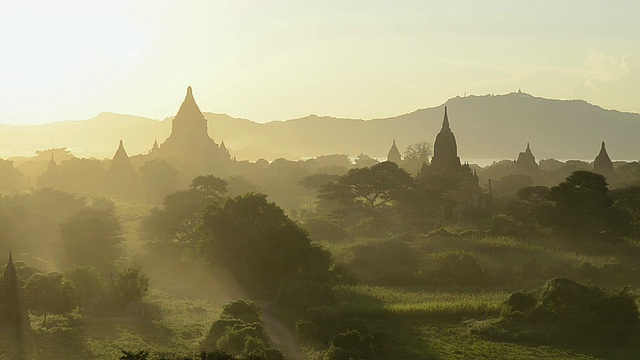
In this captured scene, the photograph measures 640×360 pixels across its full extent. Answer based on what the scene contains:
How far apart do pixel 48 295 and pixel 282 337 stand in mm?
10564

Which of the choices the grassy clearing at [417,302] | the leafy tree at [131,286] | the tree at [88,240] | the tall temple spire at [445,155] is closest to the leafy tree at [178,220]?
the tree at [88,240]

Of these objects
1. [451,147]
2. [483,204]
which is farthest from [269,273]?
[451,147]

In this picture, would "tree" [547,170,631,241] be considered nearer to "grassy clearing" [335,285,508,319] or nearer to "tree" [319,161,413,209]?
"tree" [319,161,413,209]

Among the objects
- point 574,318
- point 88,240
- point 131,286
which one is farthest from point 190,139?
point 574,318

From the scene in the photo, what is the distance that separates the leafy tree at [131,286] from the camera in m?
33.6

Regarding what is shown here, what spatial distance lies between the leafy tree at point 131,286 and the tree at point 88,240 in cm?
978

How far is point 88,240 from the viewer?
4494cm

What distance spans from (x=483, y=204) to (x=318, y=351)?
129 ft

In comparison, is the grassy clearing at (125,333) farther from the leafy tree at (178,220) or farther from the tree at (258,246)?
the leafy tree at (178,220)

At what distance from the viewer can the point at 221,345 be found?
24.5 meters

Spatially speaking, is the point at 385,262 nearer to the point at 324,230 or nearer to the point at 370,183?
the point at 324,230

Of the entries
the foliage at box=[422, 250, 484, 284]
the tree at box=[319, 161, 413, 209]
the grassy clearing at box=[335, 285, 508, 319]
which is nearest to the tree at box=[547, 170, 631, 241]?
the foliage at box=[422, 250, 484, 284]

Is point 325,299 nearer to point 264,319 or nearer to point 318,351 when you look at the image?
point 264,319

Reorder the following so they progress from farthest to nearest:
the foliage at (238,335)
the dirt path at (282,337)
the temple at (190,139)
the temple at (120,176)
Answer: the temple at (190,139), the temple at (120,176), the dirt path at (282,337), the foliage at (238,335)
